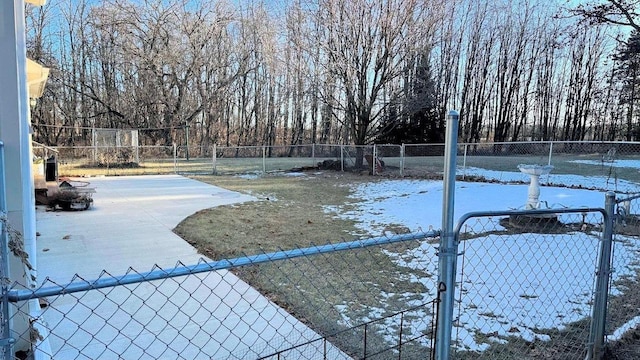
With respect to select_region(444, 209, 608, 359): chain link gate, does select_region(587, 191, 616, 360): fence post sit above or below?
above

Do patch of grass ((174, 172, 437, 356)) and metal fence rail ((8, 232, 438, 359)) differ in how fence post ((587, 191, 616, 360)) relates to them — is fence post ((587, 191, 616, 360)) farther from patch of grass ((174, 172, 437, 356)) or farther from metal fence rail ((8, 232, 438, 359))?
patch of grass ((174, 172, 437, 356))

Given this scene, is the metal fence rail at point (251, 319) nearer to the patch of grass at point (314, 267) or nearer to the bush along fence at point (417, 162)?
the patch of grass at point (314, 267)

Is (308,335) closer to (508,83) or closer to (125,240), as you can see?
(125,240)

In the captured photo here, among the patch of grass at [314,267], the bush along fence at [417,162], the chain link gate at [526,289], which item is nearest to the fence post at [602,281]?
the chain link gate at [526,289]

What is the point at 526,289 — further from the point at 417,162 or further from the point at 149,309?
the point at 417,162

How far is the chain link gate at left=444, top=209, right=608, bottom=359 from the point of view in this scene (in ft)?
9.43

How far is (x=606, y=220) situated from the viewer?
2.48 metres

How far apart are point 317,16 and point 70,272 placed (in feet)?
47.9

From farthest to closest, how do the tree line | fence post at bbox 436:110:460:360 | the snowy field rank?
the tree line, the snowy field, fence post at bbox 436:110:460:360

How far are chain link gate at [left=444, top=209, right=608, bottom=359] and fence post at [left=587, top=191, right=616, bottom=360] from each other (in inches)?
1.6

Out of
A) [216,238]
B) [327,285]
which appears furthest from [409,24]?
[327,285]

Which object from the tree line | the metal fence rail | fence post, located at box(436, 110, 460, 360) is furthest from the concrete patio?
the tree line

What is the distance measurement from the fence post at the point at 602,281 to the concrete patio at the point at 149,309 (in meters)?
1.62

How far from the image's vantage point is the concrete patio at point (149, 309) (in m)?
2.81
